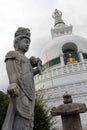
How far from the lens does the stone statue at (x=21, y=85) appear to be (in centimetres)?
362

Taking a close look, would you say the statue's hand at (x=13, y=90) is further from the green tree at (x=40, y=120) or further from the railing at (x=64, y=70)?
the railing at (x=64, y=70)

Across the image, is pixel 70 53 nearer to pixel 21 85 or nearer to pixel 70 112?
pixel 70 112

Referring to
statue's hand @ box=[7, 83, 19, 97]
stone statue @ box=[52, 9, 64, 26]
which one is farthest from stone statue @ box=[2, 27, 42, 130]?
stone statue @ box=[52, 9, 64, 26]

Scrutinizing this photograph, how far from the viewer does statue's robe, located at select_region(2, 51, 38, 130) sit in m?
3.64

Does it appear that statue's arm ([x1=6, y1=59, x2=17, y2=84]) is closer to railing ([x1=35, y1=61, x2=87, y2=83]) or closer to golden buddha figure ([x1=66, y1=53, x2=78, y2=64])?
railing ([x1=35, y1=61, x2=87, y2=83])

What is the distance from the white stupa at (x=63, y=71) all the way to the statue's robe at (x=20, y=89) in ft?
46.7

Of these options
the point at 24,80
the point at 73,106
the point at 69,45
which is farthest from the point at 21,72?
the point at 69,45

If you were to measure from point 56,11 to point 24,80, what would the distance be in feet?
126

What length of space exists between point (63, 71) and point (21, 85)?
19.8 meters

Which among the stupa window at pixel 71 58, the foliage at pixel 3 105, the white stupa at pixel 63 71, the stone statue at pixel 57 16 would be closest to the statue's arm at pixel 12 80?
the foliage at pixel 3 105

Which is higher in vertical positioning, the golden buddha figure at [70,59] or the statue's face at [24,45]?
the golden buddha figure at [70,59]

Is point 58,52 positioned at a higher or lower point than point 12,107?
higher

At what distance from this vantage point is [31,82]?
4.02 meters

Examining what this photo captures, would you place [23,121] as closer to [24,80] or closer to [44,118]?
[24,80]
